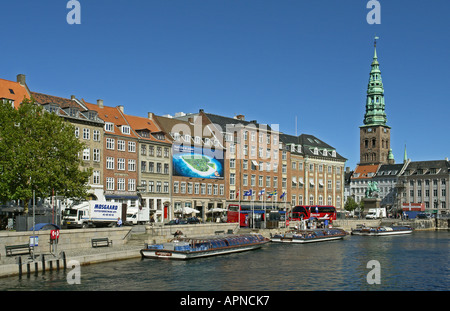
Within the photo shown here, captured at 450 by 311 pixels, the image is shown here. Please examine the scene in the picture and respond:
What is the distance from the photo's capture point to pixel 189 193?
90.9 m

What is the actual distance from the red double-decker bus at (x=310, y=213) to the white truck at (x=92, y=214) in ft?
148

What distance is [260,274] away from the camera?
42.4m

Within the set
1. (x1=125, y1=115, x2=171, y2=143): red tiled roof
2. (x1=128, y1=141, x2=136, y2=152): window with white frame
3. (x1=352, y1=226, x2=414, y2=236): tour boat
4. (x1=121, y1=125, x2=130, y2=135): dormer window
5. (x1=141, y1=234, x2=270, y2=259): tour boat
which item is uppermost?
(x1=125, y1=115, x2=171, y2=143): red tiled roof

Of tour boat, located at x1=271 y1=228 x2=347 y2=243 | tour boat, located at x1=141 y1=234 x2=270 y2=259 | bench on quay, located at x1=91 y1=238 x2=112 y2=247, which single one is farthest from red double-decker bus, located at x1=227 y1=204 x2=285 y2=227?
bench on quay, located at x1=91 y1=238 x2=112 y2=247

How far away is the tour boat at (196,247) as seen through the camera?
5094cm

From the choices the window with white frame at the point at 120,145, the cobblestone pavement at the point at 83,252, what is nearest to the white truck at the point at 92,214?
the cobblestone pavement at the point at 83,252

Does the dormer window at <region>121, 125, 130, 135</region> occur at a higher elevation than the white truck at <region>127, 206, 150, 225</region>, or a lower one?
higher

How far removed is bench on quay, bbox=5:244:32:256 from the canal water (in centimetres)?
462

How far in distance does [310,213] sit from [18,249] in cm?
6785

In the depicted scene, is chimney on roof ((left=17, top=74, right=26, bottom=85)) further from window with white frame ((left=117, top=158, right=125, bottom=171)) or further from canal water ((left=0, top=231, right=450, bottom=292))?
canal water ((left=0, top=231, right=450, bottom=292))

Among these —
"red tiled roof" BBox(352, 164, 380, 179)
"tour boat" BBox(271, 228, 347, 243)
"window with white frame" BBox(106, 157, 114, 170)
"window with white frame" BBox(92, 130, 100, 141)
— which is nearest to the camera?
"tour boat" BBox(271, 228, 347, 243)

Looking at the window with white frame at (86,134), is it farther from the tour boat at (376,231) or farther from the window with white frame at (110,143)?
the tour boat at (376,231)

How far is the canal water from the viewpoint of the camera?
119 ft

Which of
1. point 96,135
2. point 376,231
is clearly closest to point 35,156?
point 96,135
